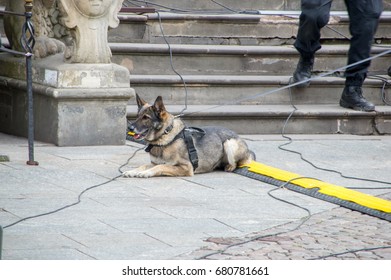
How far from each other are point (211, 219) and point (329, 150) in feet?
10.6

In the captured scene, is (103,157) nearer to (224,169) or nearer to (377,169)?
(224,169)

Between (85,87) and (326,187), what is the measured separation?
270 cm

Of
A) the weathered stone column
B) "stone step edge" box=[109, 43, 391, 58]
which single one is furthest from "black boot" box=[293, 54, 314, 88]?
the weathered stone column

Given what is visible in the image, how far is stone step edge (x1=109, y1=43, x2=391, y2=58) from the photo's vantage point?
448 inches

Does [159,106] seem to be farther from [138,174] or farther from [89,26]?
[89,26]

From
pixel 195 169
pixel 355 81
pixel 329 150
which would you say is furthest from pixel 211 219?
pixel 355 81

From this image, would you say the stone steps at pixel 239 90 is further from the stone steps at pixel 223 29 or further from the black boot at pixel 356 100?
the stone steps at pixel 223 29

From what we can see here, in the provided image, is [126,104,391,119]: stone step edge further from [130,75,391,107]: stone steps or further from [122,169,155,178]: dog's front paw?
[122,169,155,178]: dog's front paw

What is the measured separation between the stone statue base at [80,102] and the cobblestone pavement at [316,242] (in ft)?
9.94

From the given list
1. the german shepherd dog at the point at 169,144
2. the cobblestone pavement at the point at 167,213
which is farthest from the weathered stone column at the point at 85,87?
the german shepherd dog at the point at 169,144

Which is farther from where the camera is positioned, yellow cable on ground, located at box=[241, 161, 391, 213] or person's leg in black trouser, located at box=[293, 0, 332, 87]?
person's leg in black trouser, located at box=[293, 0, 332, 87]

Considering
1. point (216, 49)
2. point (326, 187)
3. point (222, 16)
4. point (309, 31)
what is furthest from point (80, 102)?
point (222, 16)

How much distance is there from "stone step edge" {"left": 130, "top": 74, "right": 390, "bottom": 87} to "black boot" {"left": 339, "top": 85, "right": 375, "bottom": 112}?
42 cm

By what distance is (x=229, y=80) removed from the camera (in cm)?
1134
